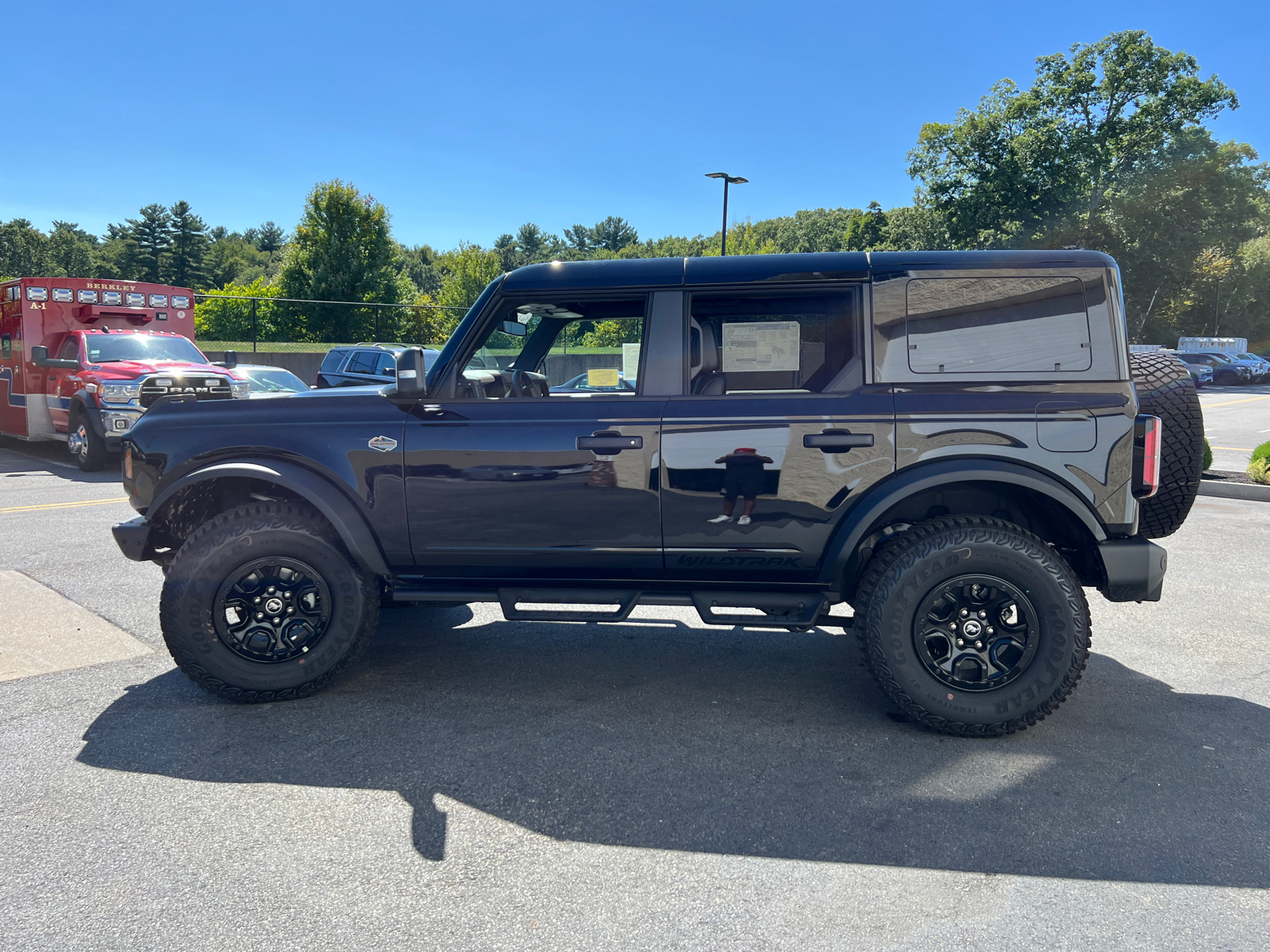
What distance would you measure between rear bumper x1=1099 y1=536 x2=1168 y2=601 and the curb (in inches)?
286

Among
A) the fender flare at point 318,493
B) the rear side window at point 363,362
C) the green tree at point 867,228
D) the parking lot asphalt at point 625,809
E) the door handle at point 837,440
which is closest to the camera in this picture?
the parking lot asphalt at point 625,809

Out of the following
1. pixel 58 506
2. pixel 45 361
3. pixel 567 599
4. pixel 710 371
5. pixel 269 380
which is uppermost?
pixel 45 361

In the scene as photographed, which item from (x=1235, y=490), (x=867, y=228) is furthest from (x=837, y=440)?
(x=867, y=228)

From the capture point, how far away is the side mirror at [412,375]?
374cm

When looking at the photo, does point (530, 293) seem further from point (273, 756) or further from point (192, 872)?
point (192, 872)

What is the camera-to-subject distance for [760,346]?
3.90 meters

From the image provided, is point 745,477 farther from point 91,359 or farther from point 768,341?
point 91,359

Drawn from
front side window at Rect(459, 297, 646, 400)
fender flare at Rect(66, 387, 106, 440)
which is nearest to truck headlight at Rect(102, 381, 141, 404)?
fender flare at Rect(66, 387, 106, 440)

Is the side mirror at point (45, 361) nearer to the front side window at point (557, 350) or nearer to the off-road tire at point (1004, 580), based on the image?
the front side window at point (557, 350)

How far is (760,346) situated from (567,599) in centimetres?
142

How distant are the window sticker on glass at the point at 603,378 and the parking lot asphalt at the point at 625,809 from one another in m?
1.44

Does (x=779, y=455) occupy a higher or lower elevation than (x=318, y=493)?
higher

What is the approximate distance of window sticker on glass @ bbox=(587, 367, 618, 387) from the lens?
159 inches

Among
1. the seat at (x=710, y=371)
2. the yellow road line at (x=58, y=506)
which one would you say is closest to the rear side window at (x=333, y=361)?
the yellow road line at (x=58, y=506)
